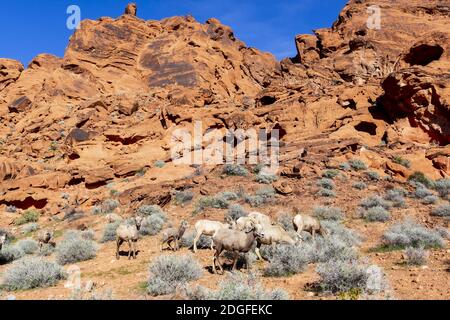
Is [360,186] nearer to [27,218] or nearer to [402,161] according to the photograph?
[402,161]

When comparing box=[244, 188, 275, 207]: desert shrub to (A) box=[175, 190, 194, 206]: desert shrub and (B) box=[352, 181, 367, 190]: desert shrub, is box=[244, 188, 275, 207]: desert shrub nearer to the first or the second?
(A) box=[175, 190, 194, 206]: desert shrub

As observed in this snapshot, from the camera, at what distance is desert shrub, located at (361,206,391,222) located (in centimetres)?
1496

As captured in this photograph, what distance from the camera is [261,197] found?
18.6 meters

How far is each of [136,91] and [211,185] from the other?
149 feet

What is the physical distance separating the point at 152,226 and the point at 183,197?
4.67 m

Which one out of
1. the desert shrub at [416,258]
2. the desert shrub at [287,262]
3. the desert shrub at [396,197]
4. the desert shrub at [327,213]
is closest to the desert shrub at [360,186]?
the desert shrub at [396,197]

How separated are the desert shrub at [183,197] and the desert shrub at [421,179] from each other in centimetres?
1363

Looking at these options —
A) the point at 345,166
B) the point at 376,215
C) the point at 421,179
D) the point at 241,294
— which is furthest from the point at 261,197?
the point at 241,294

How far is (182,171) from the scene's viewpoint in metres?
29.0

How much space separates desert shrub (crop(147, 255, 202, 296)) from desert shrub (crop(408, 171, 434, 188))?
18.8 m

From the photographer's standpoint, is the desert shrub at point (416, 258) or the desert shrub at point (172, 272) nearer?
the desert shrub at point (172, 272)

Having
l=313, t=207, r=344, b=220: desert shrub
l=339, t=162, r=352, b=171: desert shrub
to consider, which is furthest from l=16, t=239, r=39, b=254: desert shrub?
l=339, t=162, r=352, b=171: desert shrub

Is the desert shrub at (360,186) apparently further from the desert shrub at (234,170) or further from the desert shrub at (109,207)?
the desert shrub at (109,207)

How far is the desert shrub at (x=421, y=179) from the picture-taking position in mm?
22609
